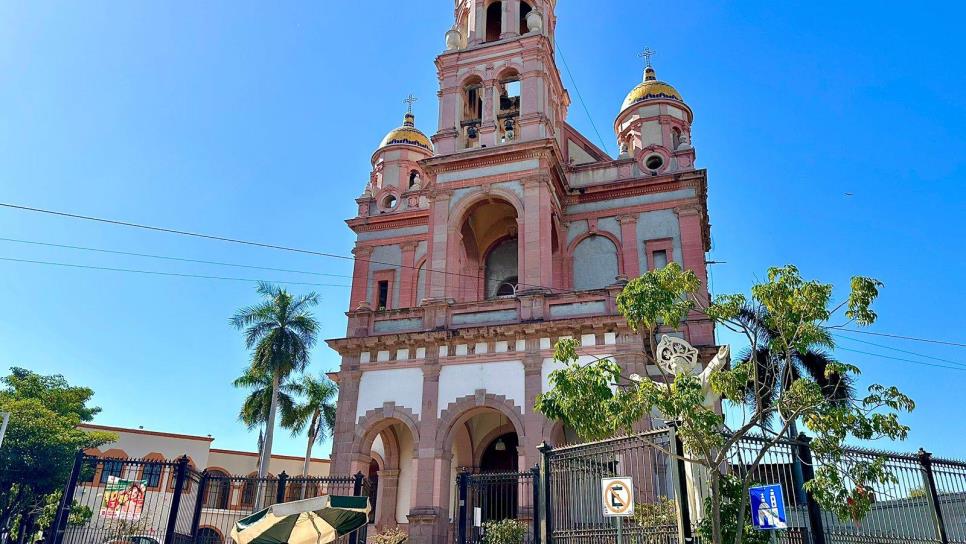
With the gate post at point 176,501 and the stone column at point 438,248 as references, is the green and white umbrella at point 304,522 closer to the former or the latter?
the gate post at point 176,501

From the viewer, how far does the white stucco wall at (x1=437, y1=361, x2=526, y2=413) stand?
22022 millimetres

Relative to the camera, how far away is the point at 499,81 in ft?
95.2

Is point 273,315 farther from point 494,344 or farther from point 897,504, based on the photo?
point 897,504

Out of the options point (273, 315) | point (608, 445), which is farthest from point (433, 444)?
point (273, 315)

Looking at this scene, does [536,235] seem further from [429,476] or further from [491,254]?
[429,476]

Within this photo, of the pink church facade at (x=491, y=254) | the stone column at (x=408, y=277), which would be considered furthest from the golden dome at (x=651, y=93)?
the stone column at (x=408, y=277)

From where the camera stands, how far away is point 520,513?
62.4 ft

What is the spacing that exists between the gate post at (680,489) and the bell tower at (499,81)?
1709 cm

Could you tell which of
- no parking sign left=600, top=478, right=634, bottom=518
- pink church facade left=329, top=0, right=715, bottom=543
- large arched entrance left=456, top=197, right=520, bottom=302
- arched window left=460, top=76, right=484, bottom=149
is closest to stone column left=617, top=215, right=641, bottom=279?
pink church facade left=329, top=0, right=715, bottom=543

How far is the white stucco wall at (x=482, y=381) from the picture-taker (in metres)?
22.0

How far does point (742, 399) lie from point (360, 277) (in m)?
21.6

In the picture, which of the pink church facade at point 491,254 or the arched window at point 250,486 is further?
the pink church facade at point 491,254

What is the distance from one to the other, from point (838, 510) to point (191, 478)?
12.5 m

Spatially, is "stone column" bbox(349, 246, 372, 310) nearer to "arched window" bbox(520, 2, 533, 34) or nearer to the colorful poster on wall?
"arched window" bbox(520, 2, 533, 34)
